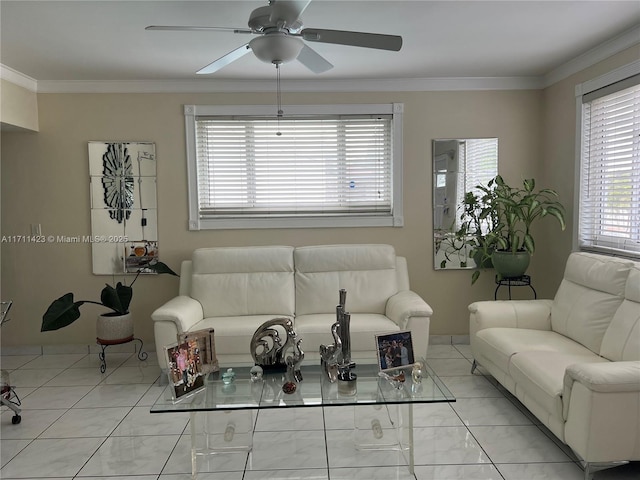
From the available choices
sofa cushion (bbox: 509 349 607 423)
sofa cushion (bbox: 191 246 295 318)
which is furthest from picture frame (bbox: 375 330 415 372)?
sofa cushion (bbox: 191 246 295 318)

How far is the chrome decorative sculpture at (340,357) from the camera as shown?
258 centimetres

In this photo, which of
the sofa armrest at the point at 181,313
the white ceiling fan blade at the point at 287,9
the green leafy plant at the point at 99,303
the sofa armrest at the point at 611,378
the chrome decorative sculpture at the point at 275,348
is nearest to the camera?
the white ceiling fan blade at the point at 287,9

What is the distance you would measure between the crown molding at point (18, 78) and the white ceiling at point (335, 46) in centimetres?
4

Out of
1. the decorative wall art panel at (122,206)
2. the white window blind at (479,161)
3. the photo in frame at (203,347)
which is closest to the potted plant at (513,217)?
the white window blind at (479,161)

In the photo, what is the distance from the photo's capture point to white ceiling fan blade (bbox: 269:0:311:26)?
→ 2160 mm

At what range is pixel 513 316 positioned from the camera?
12.1ft

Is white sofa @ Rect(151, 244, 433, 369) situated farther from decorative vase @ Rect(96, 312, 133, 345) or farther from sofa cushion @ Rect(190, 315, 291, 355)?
decorative vase @ Rect(96, 312, 133, 345)

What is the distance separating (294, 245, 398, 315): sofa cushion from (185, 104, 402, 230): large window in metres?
0.37

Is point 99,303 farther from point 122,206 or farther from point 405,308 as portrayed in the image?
point 405,308

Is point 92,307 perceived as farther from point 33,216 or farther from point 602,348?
point 602,348

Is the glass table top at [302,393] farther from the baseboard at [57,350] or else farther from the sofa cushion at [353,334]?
the baseboard at [57,350]

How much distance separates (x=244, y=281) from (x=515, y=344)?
2240 mm

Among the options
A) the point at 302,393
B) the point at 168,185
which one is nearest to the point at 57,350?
the point at 168,185

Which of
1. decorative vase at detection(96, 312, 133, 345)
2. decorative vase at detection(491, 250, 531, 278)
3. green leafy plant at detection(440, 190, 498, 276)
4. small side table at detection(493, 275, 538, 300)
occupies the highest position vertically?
green leafy plant at detection(440, 190, 498, 276)
